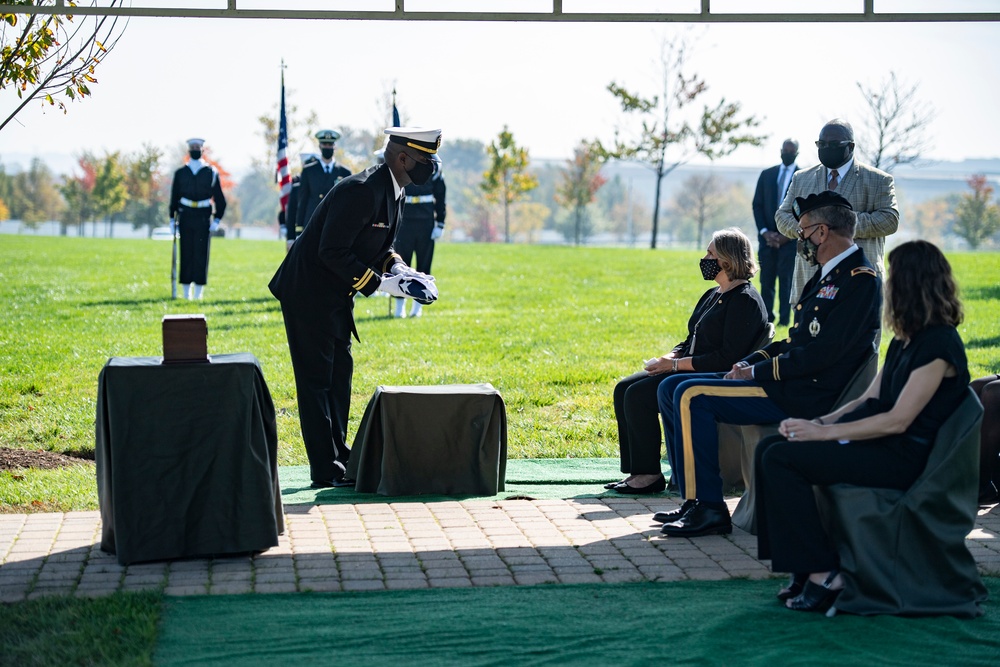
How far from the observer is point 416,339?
13.6 meters

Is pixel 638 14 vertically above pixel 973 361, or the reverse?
pixel 638 14

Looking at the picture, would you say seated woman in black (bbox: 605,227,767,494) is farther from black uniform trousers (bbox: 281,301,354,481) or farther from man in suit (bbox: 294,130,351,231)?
man in suit (bbox: 294,130,351,231)

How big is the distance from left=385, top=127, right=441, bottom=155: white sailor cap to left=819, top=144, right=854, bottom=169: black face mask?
255 cm

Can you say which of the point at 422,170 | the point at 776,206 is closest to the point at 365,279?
the point at 422,170

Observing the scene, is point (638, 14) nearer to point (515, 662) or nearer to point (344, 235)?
point (344, 235)

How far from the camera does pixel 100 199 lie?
70375 millimetres

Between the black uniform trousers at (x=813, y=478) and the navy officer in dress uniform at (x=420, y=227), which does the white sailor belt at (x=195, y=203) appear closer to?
the navy officer in dress uniform at (x=420, y=227)

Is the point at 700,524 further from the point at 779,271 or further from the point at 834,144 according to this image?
the point at 779,271

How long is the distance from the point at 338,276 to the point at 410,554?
1883 mm

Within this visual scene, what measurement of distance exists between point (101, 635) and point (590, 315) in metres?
12.3

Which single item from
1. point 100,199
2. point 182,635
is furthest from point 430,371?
point 100,199

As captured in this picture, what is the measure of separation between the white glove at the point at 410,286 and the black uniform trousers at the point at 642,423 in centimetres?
131

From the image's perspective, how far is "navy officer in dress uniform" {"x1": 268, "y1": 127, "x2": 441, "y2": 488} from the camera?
21.9ft

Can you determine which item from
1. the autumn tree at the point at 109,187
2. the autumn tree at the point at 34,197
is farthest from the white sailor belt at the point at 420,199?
the autumn tree at the point at 34,197
